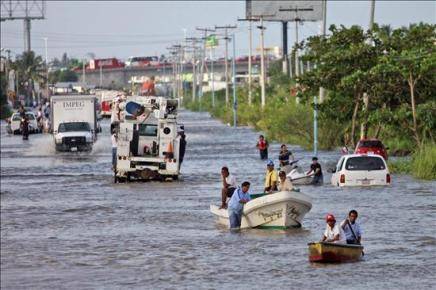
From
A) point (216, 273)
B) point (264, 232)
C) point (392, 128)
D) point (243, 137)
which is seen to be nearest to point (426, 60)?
point (392, 128)

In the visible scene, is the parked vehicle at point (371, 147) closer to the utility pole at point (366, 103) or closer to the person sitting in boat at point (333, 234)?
the utility pole at point (366, 103)

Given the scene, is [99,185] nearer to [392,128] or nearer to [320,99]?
[392,128]

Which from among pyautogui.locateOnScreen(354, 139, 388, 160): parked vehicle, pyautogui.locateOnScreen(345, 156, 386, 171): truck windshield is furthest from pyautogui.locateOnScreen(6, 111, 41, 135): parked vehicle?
pyautogui.locateOnScreen(345, 156, 386, 171): truck windshield

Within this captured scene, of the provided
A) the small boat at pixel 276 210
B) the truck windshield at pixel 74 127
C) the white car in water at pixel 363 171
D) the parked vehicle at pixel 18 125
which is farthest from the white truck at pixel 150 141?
the parked vehicle at pixel 18 125

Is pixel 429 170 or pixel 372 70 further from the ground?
pixel 372 70

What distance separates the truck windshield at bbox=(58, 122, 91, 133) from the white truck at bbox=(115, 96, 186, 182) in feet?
81.2

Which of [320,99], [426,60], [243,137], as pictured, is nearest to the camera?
[426,60]

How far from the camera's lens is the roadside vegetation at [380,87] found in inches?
2234

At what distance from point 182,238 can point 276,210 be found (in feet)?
7.65

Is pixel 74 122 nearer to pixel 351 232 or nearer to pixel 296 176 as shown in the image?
pixel 296 176

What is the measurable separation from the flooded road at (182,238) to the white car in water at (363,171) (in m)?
0.40

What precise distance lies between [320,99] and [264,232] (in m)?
36.2

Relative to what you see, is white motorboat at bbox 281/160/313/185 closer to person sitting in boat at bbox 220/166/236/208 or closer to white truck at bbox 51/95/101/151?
person sitting in boat at bbox 220/166/236/208

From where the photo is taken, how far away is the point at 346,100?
65.2 metres
